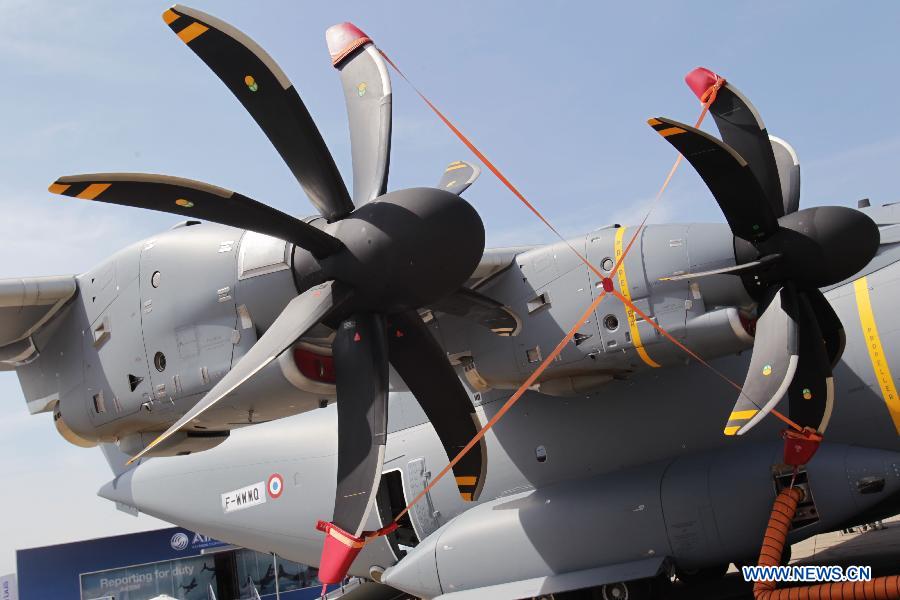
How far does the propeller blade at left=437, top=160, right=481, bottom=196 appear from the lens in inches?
358

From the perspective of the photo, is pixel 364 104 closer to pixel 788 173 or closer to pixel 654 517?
pixel 788 173

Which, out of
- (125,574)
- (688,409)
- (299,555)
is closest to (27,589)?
(125,574)

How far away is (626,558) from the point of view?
8.89 m

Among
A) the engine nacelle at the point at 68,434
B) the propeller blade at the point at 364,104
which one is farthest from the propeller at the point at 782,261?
the engine nacelle at the point at 68,434

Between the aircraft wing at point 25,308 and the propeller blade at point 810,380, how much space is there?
712 centimetres

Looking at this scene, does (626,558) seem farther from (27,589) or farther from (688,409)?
(27,589)

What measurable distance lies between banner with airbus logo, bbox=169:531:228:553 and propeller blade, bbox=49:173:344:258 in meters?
19.1

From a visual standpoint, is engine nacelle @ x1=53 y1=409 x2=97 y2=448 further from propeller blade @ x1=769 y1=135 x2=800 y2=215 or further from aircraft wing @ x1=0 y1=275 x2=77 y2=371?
propeller blade @ x1=769 y1=135 x2=800 y2=215

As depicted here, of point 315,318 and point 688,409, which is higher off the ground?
point 315,318

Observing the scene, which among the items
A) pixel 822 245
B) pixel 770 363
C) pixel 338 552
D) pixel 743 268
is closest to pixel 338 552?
pixel 338 552

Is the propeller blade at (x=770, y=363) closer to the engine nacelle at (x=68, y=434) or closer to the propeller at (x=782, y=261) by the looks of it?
the propeller at (x=782, y=261)

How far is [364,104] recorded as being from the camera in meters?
8.20

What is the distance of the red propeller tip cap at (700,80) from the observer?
845 cm

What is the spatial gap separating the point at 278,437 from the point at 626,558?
16.6 ft
